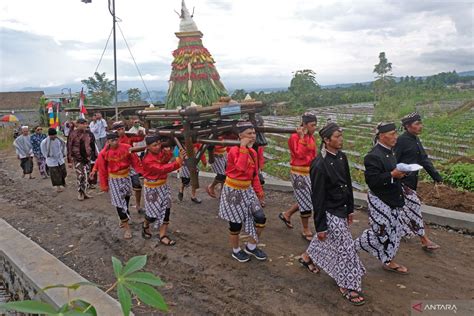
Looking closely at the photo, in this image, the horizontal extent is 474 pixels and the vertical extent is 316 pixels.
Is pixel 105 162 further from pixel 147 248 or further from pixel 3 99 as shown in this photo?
pixel 3 99

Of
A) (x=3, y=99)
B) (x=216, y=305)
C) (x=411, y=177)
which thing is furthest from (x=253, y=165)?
(x=3, y=99)

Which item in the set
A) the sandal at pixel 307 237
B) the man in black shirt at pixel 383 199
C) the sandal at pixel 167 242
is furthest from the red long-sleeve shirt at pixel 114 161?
the man in black shirt at pixel 383 199

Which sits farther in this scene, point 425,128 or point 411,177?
point 425,128

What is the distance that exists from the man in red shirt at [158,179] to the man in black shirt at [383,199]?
239 centimetres

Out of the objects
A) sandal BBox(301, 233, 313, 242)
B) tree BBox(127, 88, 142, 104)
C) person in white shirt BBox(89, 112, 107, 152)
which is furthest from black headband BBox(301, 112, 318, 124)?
tree BBox(127, 88, 142, 104)

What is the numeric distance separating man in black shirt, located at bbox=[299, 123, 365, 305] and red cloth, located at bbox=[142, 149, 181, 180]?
204 cm

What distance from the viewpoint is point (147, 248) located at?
5.31 metres

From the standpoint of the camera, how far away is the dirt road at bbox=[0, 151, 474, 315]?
3.74m

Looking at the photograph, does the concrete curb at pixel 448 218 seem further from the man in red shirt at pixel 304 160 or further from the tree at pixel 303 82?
the tree at pixel 303 82

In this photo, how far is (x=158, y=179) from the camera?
209 inches

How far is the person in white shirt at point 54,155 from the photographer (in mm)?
8695

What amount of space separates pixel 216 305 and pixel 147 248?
1.81 m

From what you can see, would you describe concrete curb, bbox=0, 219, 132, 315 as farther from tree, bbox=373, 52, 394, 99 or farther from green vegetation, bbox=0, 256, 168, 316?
tree, bbox=373, 52, 394, 99

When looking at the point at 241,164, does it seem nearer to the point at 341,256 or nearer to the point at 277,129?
the point at 277,129
